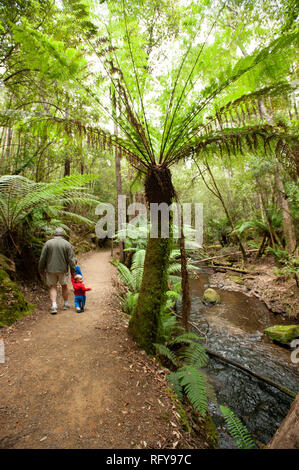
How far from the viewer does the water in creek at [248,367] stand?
8.51ft

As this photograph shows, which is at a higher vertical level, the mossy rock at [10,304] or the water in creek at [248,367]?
the mossy rock at [10,304]

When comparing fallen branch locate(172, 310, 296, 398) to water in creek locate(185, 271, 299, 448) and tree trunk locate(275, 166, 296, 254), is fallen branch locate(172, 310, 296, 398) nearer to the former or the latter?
water in creek locate(185, 271, 299, 448)

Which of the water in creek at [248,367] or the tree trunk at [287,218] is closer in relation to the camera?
the water in creek at [248,367]

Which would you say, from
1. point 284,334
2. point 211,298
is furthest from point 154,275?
point 211,298

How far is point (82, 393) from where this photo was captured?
185cm

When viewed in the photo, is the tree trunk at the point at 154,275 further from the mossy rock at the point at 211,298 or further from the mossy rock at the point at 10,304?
the mossy rock at the point at 211,298

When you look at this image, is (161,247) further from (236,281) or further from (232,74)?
(236,281)

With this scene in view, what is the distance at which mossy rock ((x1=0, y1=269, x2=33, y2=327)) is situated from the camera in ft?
9.40

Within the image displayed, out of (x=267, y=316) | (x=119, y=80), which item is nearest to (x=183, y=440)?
(x=119, y=80)

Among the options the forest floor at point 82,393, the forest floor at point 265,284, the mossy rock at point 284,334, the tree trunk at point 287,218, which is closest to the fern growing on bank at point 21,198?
the forest floor at point 82,393

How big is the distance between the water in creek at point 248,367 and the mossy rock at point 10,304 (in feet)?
10.6

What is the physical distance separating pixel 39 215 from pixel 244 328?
219 inches

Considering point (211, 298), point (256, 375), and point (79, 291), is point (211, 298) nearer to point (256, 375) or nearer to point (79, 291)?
point (256, 375)

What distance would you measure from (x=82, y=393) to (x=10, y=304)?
2.00 metres
